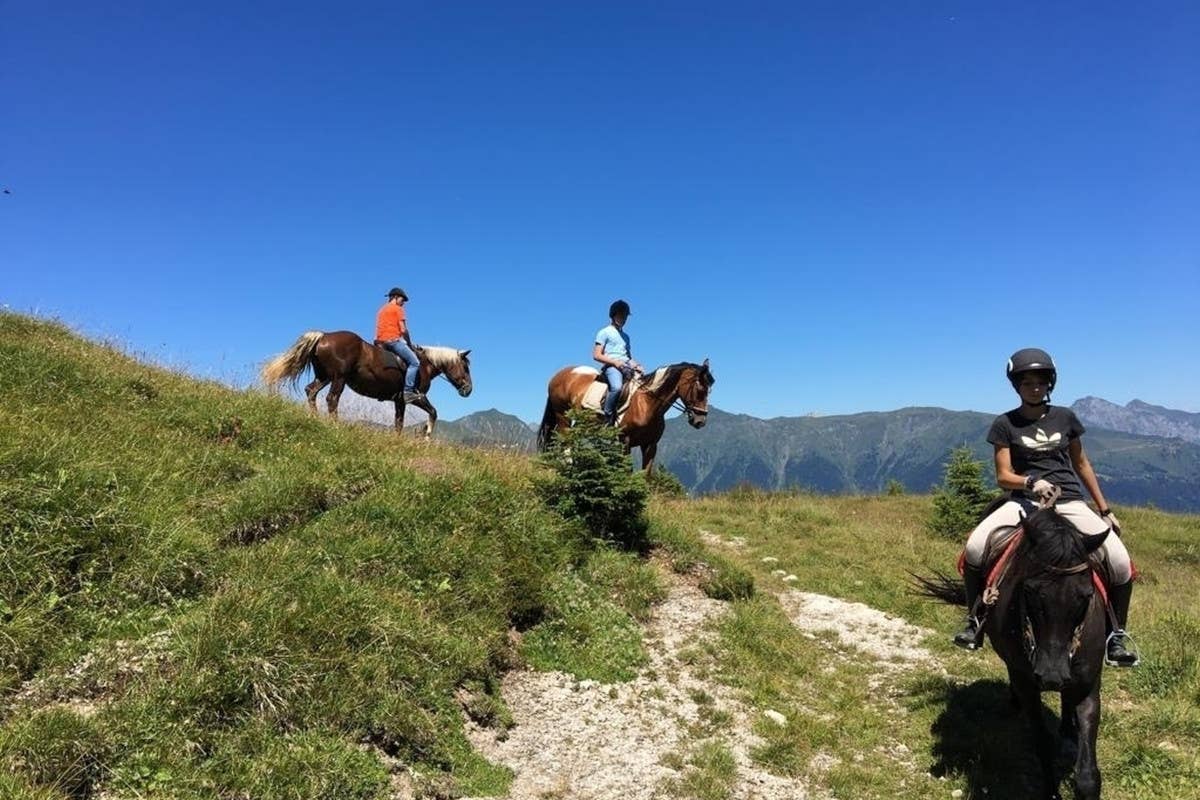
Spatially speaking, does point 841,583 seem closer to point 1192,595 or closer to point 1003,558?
point 1003,558

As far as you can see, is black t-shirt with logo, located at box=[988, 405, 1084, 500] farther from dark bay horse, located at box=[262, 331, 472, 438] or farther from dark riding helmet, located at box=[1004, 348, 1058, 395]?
dark bay horse, located at box=[262, 331, 472, 438]

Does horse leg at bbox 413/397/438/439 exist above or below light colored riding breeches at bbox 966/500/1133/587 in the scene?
above

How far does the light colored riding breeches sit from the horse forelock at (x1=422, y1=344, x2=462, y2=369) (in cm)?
1281

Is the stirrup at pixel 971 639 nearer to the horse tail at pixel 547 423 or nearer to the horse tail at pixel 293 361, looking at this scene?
the horse tail at pixel 547 423

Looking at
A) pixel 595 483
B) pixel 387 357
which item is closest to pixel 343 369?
pixel 387 357

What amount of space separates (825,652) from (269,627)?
6.78m

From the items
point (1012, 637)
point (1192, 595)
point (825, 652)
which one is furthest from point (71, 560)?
point (1192, 595)

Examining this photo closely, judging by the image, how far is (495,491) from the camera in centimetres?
866

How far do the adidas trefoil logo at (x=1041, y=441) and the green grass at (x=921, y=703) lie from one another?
273 centimetres

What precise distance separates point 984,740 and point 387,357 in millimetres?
13218

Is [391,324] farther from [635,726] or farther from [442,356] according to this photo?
[635,726]

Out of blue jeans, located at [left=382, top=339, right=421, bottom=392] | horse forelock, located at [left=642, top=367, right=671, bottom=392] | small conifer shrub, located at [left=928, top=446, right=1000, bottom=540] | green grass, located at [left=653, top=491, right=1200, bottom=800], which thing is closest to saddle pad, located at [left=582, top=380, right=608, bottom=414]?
horse forelock, located at [left=642, top=367, right=671, bottom=392]

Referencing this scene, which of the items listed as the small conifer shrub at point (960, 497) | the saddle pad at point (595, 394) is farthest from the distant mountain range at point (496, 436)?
the small conifer shrub at point (960, 497)

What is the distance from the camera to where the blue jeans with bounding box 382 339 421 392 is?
15.1m
